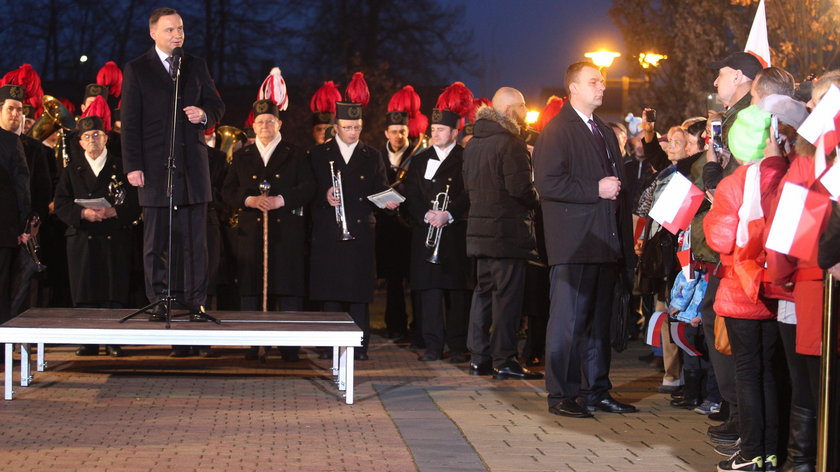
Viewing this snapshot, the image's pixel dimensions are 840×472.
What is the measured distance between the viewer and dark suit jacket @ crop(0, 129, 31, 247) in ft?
36.4

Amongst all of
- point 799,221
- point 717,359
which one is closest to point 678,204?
point 717,359

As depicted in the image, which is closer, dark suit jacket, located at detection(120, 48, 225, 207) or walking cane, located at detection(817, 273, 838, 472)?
walking cane, located at detection(817, 273, 838, 472)

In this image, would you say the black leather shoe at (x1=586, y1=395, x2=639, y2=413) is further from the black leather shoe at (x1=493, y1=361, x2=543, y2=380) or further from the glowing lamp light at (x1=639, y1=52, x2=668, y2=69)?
the glowing lamp light at (x1=639, y1=52, x2=668, y2=69)

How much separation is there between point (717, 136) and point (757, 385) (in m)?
2.11

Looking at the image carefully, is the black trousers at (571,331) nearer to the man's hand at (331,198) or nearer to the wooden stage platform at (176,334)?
the wooden stage platform at (176,334)

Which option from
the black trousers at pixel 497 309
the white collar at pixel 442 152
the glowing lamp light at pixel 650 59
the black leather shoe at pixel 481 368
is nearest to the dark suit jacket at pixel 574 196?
the black trousers at pixel 497 309

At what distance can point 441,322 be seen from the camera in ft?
39.9

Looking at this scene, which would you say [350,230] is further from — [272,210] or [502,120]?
[502,120]

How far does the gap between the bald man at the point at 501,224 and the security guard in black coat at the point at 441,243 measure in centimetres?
95

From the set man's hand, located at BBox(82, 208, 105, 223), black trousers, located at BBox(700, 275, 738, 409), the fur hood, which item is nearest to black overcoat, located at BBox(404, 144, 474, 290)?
the fur hood

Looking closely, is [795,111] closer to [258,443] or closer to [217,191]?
[258,443]

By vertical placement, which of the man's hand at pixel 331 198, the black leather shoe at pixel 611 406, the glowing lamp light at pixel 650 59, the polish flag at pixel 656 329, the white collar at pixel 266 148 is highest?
the glowing lamp light at pixel 650 59

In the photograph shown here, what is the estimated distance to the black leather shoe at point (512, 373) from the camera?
10656 millimetres

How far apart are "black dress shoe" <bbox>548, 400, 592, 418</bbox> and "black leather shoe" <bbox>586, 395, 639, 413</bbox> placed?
11.0 inches
